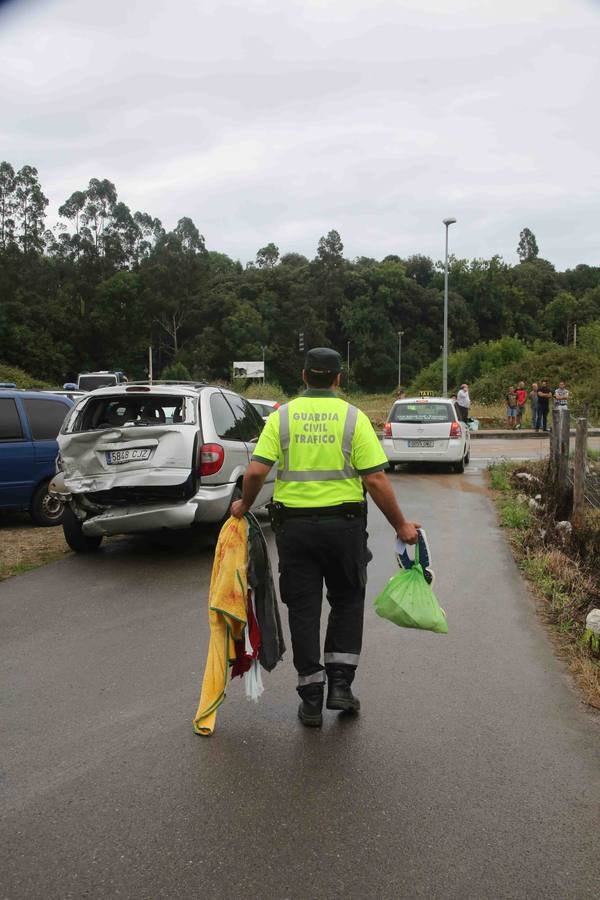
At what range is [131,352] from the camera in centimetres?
8669

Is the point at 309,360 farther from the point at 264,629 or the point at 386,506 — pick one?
the point at 264,629

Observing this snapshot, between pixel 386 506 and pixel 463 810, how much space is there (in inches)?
55.9

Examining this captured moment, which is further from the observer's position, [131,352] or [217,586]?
[131,352]

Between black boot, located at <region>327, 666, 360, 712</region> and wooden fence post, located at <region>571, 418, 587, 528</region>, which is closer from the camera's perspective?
black boot, located at <region>327, 666, 360, 712</region>

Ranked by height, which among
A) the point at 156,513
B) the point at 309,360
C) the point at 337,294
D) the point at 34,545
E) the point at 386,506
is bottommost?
the point at 34,545

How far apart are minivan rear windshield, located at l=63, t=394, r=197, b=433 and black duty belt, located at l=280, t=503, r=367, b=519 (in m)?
4.08

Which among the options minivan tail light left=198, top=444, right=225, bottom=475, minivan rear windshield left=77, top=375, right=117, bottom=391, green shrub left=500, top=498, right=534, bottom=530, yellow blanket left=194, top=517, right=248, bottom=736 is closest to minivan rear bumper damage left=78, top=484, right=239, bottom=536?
minivan tail light left=198, top=444, right=225, bottom=475

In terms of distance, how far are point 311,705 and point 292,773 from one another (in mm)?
544

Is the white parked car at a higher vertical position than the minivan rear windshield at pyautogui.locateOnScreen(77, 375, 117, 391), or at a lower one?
lower

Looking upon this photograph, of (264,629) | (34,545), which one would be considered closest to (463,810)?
(264,629)

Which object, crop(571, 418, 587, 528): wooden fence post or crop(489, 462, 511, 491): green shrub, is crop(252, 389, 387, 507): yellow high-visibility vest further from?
crop(489, 462, 511, 491): green shrub

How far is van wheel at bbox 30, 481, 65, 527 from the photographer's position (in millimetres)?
10156

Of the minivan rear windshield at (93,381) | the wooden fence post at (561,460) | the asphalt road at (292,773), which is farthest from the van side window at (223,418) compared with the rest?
the minivan rear windshield at (93,381)

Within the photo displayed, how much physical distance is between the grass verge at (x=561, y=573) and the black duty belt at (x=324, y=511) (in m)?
1.76
